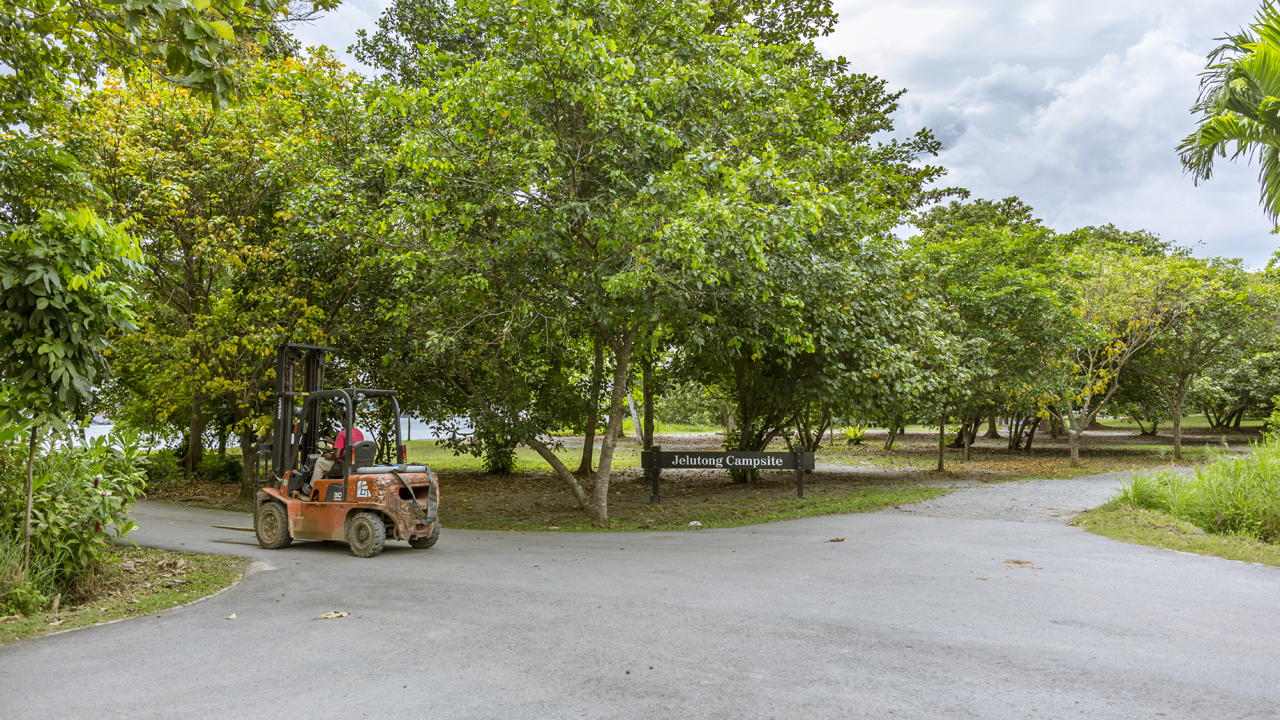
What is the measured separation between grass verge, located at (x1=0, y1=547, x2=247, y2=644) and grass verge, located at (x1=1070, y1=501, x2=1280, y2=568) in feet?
34.0

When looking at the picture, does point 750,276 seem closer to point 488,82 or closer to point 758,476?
point 488,82

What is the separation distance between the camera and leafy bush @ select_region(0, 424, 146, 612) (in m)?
6.43

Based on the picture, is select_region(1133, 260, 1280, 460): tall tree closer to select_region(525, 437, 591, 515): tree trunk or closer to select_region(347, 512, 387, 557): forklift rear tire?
select_region(525, 437, 591, 515): tree trunk

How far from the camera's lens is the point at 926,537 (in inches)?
395

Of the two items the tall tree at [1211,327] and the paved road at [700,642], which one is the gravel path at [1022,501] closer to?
the paved road at [700,642]

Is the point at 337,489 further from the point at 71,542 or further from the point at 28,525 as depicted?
the point at 28,525

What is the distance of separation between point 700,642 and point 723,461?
8.94 metres

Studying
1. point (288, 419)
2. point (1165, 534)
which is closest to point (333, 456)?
point (288, 419)

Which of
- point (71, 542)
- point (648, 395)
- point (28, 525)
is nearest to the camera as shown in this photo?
point (28, 525)

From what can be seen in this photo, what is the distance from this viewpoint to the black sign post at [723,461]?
14.1 m

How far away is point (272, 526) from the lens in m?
9.91

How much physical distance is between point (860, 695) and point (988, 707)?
0.67 meters

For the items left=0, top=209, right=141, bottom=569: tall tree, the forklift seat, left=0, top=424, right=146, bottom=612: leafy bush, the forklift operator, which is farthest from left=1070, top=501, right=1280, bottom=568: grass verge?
left=0, top=424, right=146, bottom=612: leafy bush

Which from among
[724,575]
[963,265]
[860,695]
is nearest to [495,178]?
[724,575]
